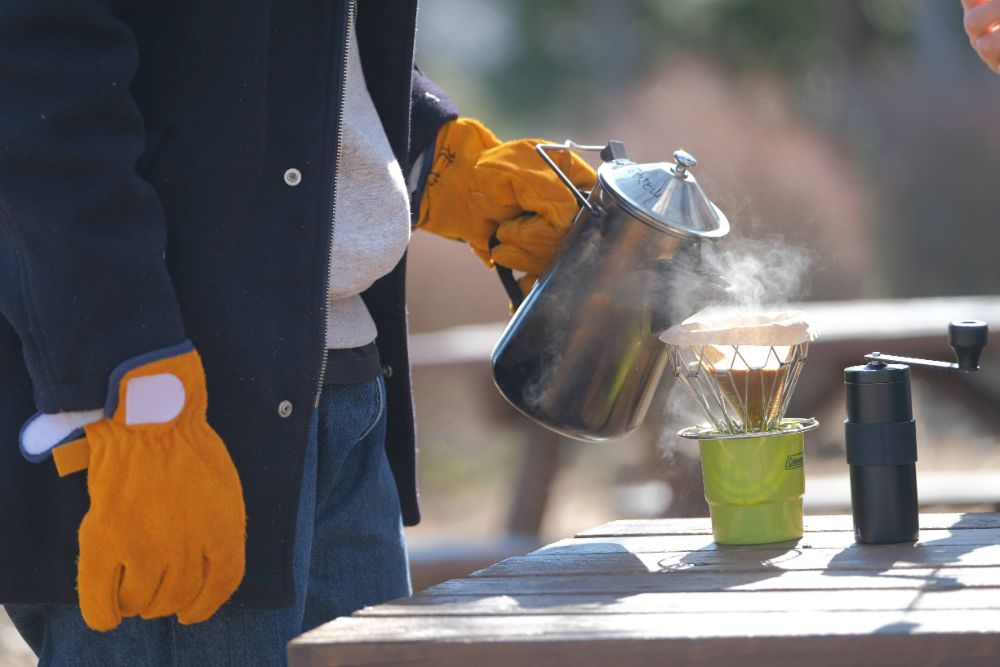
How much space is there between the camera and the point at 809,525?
2.02 meters

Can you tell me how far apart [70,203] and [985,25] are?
1.29 meters

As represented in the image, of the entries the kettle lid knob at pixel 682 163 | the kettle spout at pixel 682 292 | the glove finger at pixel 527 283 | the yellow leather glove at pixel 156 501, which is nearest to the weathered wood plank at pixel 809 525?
the kettle spout at pixel 682 292

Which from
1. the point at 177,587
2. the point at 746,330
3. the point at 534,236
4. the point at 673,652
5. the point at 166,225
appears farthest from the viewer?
the point at 534,236

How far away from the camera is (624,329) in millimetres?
1961

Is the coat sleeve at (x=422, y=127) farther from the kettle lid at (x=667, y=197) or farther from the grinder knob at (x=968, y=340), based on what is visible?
the grinder knob at (x=968, y=340)

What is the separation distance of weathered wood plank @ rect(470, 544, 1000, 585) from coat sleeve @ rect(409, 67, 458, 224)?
0.72 m

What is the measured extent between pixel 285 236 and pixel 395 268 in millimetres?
402

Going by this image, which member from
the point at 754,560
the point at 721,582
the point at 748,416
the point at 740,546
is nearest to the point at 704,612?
the point at 721,582

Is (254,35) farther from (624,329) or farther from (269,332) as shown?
(624,329)

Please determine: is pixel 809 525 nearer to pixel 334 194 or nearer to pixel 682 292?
pixel 682 292

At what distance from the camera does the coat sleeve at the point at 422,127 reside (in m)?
2.27

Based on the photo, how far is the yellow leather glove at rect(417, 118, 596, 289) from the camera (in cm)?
216

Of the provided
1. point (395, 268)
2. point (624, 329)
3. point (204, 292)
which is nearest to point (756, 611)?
point (624, 329)

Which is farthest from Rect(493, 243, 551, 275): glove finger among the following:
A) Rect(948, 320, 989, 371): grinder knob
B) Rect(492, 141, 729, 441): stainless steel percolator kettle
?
Rect(948, 320, 989, 371): grinder knob
